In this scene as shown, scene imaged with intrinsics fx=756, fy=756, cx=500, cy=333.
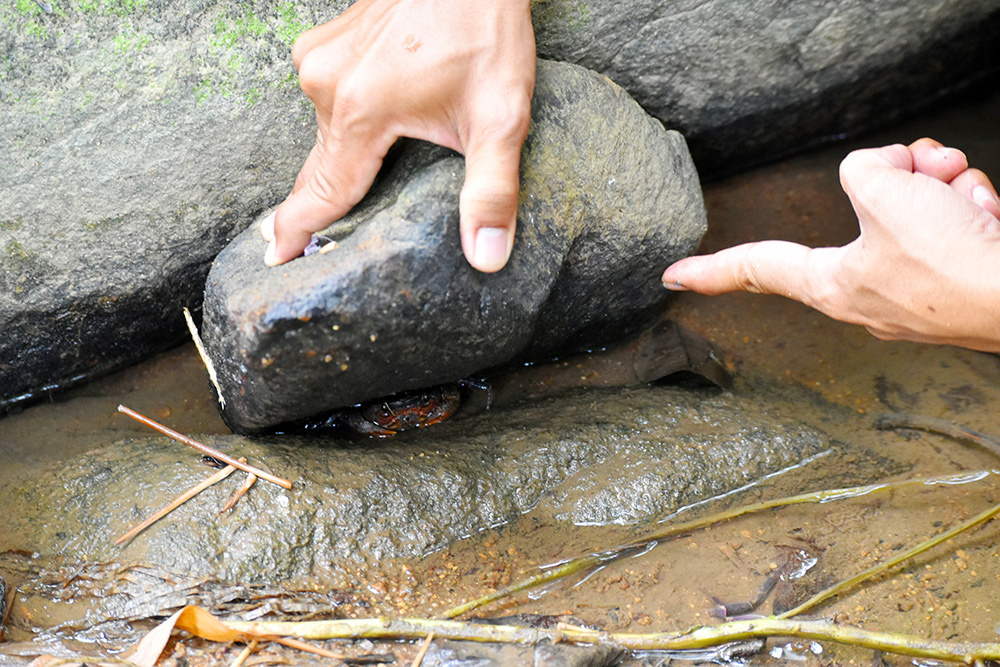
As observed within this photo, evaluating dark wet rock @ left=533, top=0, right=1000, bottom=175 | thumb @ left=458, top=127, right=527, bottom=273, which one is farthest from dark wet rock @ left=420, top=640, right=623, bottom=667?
dark wet rock @ left=533, top=0, right=1000, bottom=175

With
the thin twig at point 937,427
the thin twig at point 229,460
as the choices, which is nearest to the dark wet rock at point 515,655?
the thin twig at point 229,460

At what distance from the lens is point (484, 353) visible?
227cm

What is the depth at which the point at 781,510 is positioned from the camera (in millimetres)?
Result: 2260

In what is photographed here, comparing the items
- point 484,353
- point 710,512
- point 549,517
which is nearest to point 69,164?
point 484,353

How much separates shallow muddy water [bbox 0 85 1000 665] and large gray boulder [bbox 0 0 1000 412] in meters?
0.32

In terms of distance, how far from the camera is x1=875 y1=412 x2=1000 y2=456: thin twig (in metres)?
A: 2.42

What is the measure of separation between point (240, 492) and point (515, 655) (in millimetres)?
891

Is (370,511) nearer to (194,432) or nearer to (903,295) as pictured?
(194,432)

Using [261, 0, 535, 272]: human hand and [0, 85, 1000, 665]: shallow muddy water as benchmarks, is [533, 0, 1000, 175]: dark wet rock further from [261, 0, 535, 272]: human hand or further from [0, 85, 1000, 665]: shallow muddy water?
[261, 0, 535, 272]: human hand

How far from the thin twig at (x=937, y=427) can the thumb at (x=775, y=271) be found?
2.32 feet

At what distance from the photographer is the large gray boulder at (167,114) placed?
2.23m

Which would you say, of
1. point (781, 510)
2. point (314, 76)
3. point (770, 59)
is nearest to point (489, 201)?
point (314, 76)

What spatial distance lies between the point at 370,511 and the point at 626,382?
3.75 ft

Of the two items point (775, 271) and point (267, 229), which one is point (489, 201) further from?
point (775, 271)
